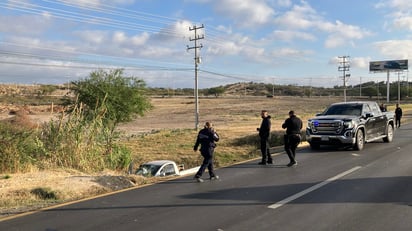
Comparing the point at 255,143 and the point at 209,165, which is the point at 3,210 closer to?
the point at 209,165

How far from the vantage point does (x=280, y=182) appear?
1002 centimetres

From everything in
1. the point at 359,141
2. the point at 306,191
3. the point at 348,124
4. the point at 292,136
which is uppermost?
the point at 348,124

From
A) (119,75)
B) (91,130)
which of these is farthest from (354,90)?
(91,130)

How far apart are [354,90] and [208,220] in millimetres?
144707

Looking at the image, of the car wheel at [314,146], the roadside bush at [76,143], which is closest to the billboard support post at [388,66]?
the car wheel at [314,146]

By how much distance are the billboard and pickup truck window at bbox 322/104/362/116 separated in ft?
319

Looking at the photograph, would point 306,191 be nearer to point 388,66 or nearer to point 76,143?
point 76,143

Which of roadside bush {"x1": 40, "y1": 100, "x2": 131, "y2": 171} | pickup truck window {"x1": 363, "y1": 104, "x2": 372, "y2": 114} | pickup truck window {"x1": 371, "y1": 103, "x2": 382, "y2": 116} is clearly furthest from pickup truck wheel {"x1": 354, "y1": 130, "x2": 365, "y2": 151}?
roadside bush {"x1": 40, "y1": 100, "x2": 131, "y2": 171}

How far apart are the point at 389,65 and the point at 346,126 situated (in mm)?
100822

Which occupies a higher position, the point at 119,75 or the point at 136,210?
the point at 119,75

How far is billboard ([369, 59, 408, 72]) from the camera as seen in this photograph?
106625mm

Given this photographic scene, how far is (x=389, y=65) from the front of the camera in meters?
108

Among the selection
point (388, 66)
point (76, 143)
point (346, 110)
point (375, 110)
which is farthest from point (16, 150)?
point (388, 66)

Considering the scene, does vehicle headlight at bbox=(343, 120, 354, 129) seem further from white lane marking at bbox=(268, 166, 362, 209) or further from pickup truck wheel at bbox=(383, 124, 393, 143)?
white lane marking at bbox=(268, 166, 362, 209)
